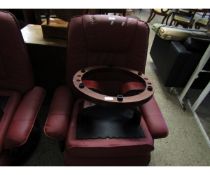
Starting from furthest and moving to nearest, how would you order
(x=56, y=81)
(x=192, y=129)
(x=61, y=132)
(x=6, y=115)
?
(x=192, y=129), (x=56, y=81), (x=6, y=115), (x=61, y=132)

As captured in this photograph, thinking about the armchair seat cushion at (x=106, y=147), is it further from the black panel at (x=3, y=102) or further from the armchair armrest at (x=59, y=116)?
the black panel at (x=3, y=102)

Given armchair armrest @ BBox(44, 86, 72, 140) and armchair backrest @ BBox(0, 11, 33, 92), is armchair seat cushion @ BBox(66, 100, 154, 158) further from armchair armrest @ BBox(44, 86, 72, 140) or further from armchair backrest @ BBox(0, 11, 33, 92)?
armchair backrest @ BBox(0, 11, 33, 92)

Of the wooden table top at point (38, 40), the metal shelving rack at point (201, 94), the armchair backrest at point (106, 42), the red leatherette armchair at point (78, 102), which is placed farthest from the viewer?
the metal shelving rack at point (201, 94)

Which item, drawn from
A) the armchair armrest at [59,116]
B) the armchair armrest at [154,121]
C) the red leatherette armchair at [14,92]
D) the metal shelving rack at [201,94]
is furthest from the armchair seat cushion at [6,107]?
the metal shelving rack at [201,94]

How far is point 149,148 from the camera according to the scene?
104 cm

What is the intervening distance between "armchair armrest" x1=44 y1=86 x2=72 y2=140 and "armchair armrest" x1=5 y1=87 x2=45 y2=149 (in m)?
0.09

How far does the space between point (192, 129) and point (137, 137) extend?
967 mm

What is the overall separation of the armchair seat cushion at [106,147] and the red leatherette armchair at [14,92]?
241 millimetres

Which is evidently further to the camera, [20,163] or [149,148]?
[20,163]

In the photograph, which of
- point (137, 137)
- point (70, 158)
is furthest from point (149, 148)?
point (70, 158)

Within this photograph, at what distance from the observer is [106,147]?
1.00 metres

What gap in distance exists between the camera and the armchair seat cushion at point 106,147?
3.25ft

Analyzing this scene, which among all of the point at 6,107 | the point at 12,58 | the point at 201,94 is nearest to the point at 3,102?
the point at 6,107

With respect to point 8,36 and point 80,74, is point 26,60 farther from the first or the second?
point 80,74
